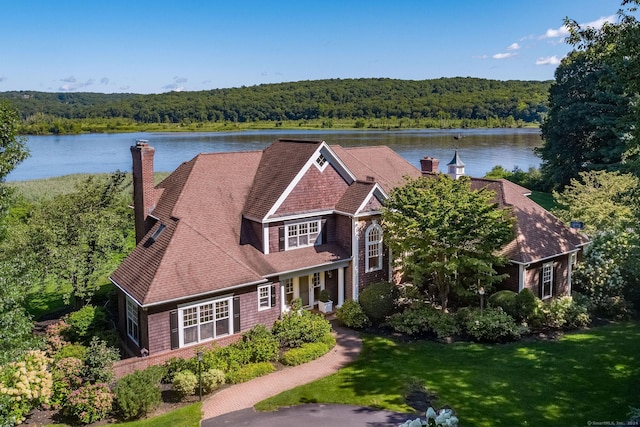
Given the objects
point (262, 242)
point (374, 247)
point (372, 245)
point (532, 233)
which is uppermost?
point (262, 242)

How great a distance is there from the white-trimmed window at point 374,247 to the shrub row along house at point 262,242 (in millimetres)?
49

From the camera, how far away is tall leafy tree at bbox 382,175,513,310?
2067 cm

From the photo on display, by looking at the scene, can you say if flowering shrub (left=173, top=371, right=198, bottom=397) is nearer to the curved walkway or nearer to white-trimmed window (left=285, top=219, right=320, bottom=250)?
the curved walkway

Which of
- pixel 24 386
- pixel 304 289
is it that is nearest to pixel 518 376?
pixel 304 289

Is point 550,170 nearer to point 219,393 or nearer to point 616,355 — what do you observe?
point 616,355

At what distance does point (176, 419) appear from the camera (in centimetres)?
1468

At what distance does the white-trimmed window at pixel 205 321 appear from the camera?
18020mm

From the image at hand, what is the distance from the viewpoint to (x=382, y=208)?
22.9 meters

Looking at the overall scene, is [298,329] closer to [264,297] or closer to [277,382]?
[264,297]

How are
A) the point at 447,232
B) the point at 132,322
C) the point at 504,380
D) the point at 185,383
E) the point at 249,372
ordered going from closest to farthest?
the point at 185,383 < the point at 504,380 < the point at 249,372 < the point at 132,322 < the point at 447,232

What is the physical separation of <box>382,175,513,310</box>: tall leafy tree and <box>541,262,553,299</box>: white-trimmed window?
251 centimetres

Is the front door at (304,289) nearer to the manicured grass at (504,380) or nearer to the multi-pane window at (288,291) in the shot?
the multi-pane window at (288,291)

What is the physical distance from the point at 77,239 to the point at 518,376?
57.6ft

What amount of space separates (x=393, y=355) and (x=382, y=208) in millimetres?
6768
